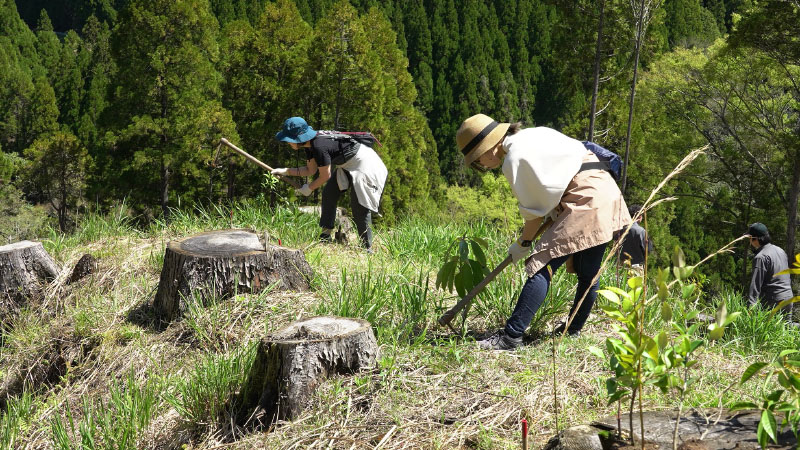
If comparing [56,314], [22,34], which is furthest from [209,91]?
[22,34]

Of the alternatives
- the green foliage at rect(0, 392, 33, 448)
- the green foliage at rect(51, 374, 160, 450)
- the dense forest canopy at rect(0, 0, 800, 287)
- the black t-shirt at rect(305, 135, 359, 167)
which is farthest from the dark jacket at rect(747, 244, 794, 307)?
the dense forest canopy at rect(0, 0, 800, 287)

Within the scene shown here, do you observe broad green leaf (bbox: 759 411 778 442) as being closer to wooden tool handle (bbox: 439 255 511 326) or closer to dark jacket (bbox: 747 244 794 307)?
wooden tool handle (bbox: 439 255 511 326)

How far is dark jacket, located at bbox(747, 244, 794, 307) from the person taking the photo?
586 centimetres

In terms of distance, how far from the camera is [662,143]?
21.4 metres

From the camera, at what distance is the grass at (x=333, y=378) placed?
2809mm

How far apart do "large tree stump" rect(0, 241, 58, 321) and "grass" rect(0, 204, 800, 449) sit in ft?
0.41

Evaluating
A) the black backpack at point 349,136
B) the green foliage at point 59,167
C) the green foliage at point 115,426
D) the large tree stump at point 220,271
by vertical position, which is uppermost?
the black backpack at point 349,136

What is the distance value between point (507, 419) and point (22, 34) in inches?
2651

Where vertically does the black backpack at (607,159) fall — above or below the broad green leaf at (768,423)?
above

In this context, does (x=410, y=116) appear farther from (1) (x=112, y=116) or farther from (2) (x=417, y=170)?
(1) (x=112, y=116)

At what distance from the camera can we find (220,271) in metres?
4.02

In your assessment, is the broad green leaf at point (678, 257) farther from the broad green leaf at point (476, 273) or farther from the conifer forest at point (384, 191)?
the broad green leaf at point (476, 273)

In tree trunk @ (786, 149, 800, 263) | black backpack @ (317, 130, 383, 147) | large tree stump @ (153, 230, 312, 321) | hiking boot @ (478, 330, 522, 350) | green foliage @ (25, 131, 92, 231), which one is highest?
black backpack @ (317, 130, 383, 147)

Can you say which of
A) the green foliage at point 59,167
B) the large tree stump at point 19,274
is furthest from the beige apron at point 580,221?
the green foliage at point 59,167
